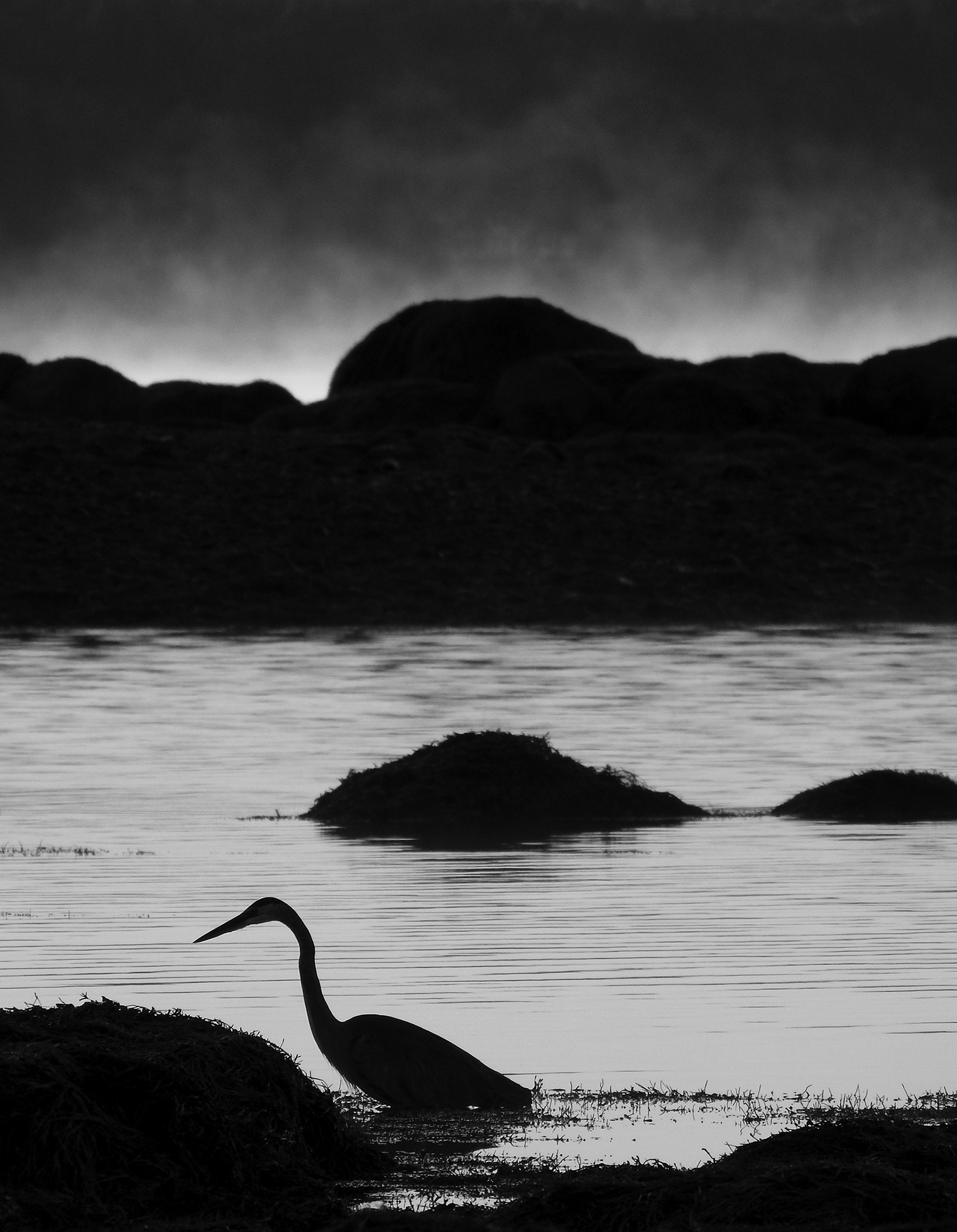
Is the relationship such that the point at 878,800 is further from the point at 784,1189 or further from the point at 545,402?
the point at 545,402

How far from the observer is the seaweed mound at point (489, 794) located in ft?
63.5

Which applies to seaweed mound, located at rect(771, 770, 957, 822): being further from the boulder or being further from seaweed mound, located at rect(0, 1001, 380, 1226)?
the boulder

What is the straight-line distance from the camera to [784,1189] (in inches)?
275

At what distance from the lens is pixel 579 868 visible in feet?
53.8

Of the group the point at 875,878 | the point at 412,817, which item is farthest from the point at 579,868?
the point at 412,817

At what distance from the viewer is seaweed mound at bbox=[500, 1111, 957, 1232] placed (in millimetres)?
6879

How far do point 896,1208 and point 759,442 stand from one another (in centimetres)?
→ 7080

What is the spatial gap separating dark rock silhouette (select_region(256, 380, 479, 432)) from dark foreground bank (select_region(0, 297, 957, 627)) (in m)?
0.30

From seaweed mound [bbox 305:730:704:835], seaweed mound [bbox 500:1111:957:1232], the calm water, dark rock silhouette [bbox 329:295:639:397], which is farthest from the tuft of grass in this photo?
dark rock silhouette [bbox 329:295:639:397]

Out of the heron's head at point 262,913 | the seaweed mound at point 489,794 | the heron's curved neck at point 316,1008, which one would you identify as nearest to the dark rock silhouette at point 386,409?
the seaweed mound at point 489,794

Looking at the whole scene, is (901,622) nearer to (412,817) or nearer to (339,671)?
(339,671)

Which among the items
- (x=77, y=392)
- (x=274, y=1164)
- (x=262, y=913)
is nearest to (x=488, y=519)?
(x=77, y=392)

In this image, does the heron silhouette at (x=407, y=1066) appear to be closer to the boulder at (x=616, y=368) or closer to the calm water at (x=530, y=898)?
the calm water at (x=530, y=898)

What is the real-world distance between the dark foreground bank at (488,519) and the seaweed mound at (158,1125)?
139 ft
